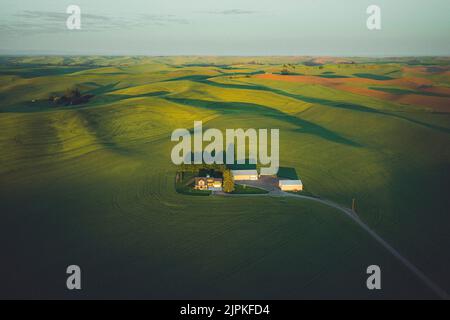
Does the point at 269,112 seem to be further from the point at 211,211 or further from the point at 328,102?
the point at 211,211

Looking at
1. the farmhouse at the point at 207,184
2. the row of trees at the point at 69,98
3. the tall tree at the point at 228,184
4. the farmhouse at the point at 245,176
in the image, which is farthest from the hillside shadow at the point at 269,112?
the farmhouse at the point at 207,184

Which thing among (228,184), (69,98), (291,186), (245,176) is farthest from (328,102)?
(69,98)

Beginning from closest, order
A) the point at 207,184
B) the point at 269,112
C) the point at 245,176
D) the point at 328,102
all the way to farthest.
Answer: the point at 207,184, the point at 245,176, the point at 269,112, the point at 328,102

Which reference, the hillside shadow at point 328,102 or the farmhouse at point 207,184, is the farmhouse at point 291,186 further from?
the hillside shadow at point 328,102

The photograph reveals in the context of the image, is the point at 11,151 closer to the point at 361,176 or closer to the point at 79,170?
the point at 79,170

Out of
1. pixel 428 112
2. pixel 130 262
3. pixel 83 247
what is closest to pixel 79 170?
pixel 83 247
